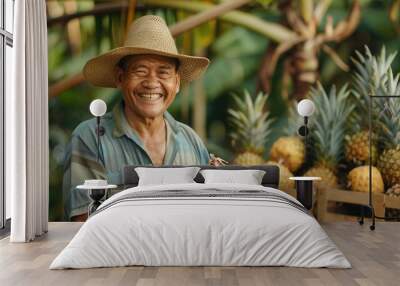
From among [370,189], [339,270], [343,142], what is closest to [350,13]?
[343,142]

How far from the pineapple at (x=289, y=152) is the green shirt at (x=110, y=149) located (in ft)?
2.92

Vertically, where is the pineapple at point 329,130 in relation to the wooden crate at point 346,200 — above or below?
above

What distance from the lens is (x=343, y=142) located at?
8336 mm

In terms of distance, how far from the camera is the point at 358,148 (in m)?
8.32

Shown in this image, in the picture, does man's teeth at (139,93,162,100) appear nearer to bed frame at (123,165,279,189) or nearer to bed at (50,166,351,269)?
bed frame at (123,165,279,189)

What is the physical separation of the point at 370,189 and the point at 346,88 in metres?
1.39

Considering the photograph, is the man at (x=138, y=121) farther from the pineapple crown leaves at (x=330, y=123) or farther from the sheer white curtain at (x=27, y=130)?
the pineapple crown leaves at (x=330, y=123)

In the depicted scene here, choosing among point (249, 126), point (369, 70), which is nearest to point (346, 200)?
point (249, 126)

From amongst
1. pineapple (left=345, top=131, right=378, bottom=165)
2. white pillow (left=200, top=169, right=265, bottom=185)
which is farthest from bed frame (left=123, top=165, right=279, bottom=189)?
pineapple (left=345, top=131, right=378, bottom=165)

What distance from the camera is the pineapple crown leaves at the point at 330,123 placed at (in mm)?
8320

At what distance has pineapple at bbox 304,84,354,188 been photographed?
8320mm

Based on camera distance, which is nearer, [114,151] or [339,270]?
[339,270]

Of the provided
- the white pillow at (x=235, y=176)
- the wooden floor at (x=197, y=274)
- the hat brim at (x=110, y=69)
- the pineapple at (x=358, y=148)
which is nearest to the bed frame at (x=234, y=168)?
the white pillow at (x=235, y=176)

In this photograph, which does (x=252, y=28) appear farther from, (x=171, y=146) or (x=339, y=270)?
(x=339, y=270)
